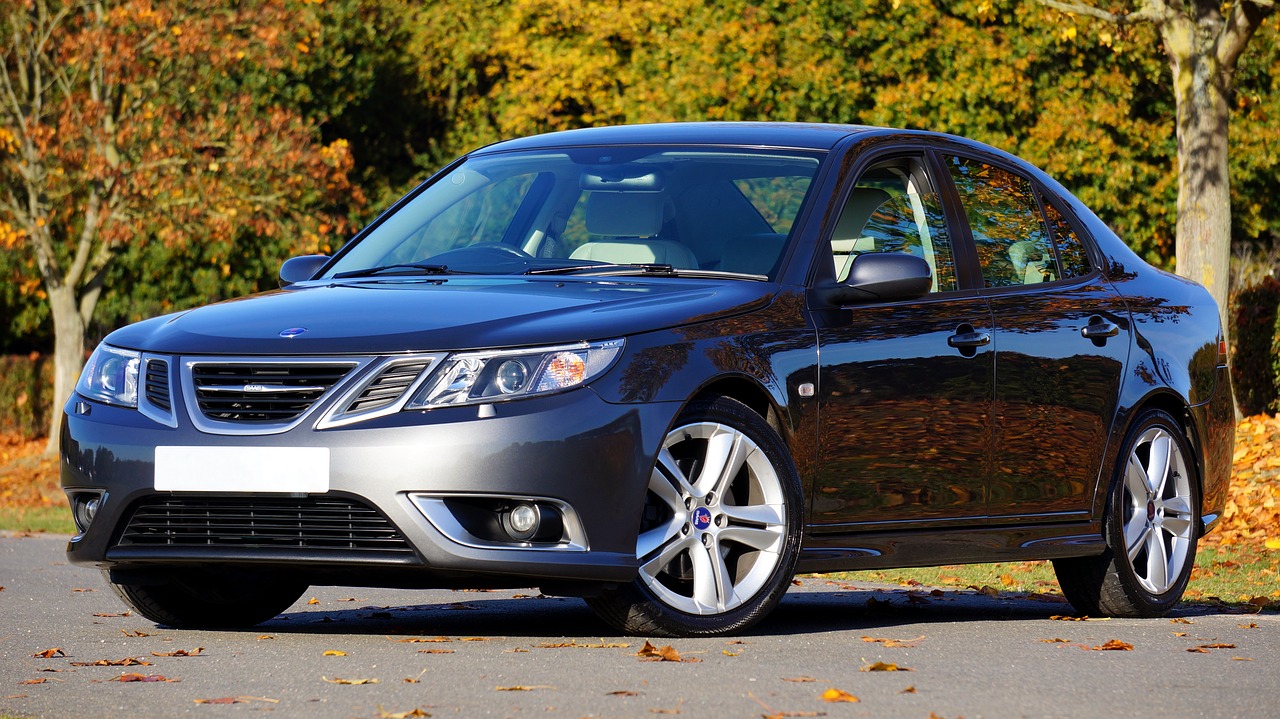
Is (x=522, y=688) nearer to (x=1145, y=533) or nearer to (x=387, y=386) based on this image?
(x=387, y=386)

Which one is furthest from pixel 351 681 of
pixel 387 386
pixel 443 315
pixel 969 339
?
pixel 969 339

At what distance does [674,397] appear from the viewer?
6176mm

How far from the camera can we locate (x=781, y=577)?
656cm

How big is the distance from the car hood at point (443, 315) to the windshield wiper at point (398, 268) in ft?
0.70

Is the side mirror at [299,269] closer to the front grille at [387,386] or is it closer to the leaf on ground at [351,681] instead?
the front grille at [387,386]

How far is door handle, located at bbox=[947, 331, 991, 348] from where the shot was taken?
725 centimetres

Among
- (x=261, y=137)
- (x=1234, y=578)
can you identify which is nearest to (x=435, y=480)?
(x=1234, y=578)

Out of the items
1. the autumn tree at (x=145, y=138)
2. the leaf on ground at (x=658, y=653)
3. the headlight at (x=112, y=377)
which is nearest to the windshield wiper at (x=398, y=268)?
the headlight at (x=112, y=377)

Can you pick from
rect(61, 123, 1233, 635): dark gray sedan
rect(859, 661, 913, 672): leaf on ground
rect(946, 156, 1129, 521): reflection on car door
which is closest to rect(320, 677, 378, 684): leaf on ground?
rect(61, 123, 1233, 635): dark gray sedan

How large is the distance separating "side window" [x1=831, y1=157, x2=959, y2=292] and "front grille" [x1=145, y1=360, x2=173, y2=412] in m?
2.47

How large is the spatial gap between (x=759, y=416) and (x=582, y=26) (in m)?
31.5

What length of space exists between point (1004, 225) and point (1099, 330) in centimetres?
56

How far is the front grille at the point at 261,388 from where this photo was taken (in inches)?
237

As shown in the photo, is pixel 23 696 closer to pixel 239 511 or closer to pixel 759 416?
pixel 239 511
